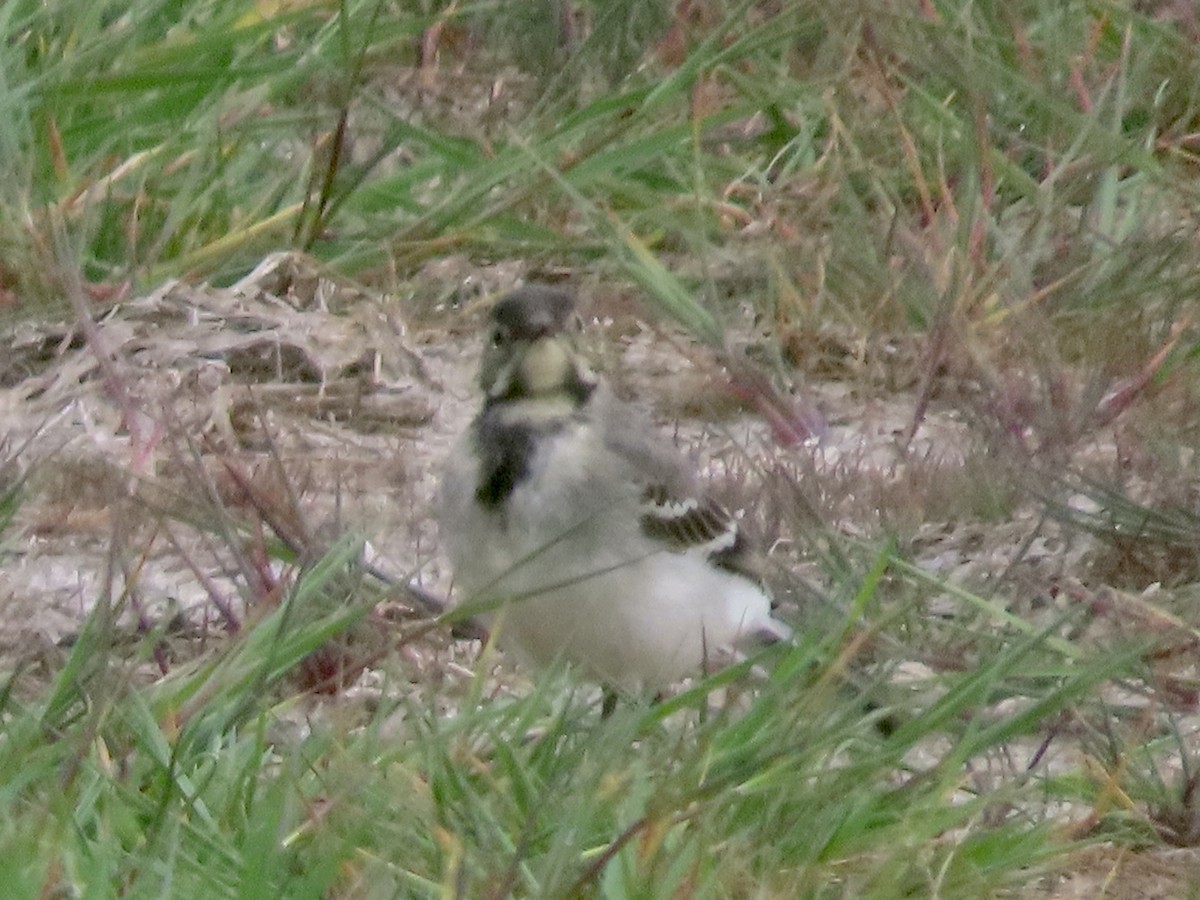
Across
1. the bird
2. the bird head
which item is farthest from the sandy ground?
the bird head

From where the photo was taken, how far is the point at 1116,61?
19.9 feet

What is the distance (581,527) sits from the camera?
3.64 m

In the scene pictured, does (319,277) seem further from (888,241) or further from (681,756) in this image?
(681,756)

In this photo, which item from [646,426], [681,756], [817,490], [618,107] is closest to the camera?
[681,756]

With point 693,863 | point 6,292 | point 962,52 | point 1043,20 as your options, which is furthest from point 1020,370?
point 693,863

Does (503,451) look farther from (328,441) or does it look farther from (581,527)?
(328,441)

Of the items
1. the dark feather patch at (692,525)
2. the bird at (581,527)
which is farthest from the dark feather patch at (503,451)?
the dark feather patch at (692,525)

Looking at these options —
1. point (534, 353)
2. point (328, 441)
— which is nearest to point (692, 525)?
point (534, 353)

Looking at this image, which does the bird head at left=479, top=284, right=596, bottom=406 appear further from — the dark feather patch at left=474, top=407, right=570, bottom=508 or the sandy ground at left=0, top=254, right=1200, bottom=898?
the sandy ground at left=0, top=254, right=1200, bottom=898

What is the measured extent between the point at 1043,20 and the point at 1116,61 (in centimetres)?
30

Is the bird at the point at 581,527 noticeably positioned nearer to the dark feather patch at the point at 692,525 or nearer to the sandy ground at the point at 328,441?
the dark feather patch at the point at 692,525

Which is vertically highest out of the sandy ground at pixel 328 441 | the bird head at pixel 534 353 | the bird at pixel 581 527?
the bird head at pixel 534 353

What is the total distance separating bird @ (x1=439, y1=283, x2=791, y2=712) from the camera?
3.62 m

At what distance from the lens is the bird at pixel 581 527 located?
3615 mm
